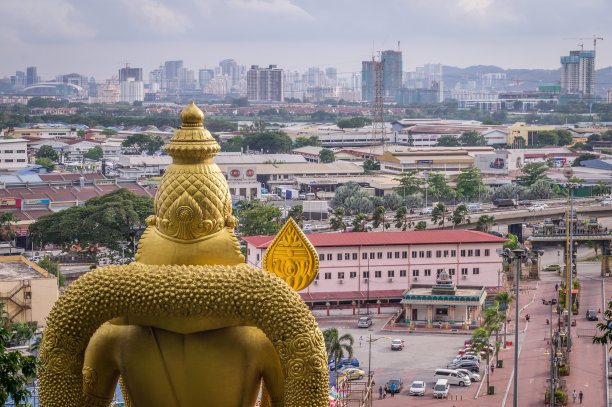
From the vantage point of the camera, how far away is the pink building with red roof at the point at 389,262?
148 ft

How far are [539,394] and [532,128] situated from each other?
99.3m

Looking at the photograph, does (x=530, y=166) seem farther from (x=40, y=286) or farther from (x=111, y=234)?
(x=40, y=286)

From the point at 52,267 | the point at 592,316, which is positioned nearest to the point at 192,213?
the point at 592,316

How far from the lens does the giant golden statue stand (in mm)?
11391

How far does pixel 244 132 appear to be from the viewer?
5231 inches

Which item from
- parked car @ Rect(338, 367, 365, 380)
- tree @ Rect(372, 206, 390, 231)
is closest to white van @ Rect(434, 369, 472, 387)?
parked car @ Rect(338, 367, 365, 380)

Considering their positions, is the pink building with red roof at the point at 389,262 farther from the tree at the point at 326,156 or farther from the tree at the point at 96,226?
the tree at the point at 326,156

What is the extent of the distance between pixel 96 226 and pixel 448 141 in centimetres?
7552

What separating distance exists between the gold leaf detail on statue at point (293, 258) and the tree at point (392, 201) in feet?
201

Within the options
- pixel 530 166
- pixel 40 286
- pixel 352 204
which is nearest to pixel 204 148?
pixel 40 286

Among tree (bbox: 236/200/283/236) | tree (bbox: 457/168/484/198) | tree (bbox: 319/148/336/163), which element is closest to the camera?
tree (bbox: 236/200/283/236)

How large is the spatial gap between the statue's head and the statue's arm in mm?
811

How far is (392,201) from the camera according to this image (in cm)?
7606

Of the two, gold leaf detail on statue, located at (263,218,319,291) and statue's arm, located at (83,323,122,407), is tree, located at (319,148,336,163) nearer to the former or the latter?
gold leaf detail on statue, located at (263,218,319,291)
